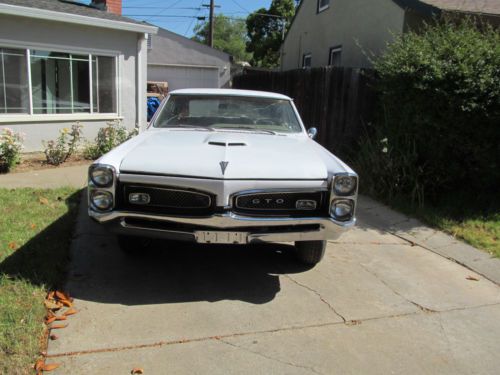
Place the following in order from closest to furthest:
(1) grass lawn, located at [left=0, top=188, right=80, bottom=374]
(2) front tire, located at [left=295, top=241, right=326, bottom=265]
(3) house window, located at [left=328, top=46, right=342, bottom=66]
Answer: (1) grass lawn, located at [left=0, top=188, right=80, bottom=374] → (2) front tire, located at [left=295, top=241, right=326, bottom=265] → (3) house window, located at [left=328, top=46, right=342, bottom=66]

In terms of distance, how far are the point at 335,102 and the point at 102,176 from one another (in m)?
6.97

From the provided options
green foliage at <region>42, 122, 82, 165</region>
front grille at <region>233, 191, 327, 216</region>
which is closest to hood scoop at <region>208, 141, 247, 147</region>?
front grille at <region>233, 191, 327, 216</region>

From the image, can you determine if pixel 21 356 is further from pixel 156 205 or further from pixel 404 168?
pixel 404 168

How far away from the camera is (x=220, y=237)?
11.8ft

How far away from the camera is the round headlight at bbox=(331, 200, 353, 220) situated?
3.70 meters

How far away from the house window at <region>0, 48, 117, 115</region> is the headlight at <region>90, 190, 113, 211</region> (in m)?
6.98

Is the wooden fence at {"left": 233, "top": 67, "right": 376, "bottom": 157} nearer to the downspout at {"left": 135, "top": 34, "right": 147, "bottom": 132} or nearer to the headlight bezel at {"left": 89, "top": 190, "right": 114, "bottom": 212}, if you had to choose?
the downspout at {"left": 135, "top": 34, "right": 147, "bottom": 132}

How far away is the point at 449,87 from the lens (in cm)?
613

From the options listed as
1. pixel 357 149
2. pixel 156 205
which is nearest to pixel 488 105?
pixel 357 149

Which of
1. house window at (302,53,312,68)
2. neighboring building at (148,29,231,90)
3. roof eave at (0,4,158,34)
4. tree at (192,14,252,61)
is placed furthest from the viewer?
tree at (192,14,252,61)

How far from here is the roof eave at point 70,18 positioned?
28.6ft

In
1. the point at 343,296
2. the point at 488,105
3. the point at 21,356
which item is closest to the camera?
the point at 21,356

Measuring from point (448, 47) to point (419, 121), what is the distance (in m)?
1.05

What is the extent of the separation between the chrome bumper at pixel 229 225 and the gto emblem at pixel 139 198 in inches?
4.0
